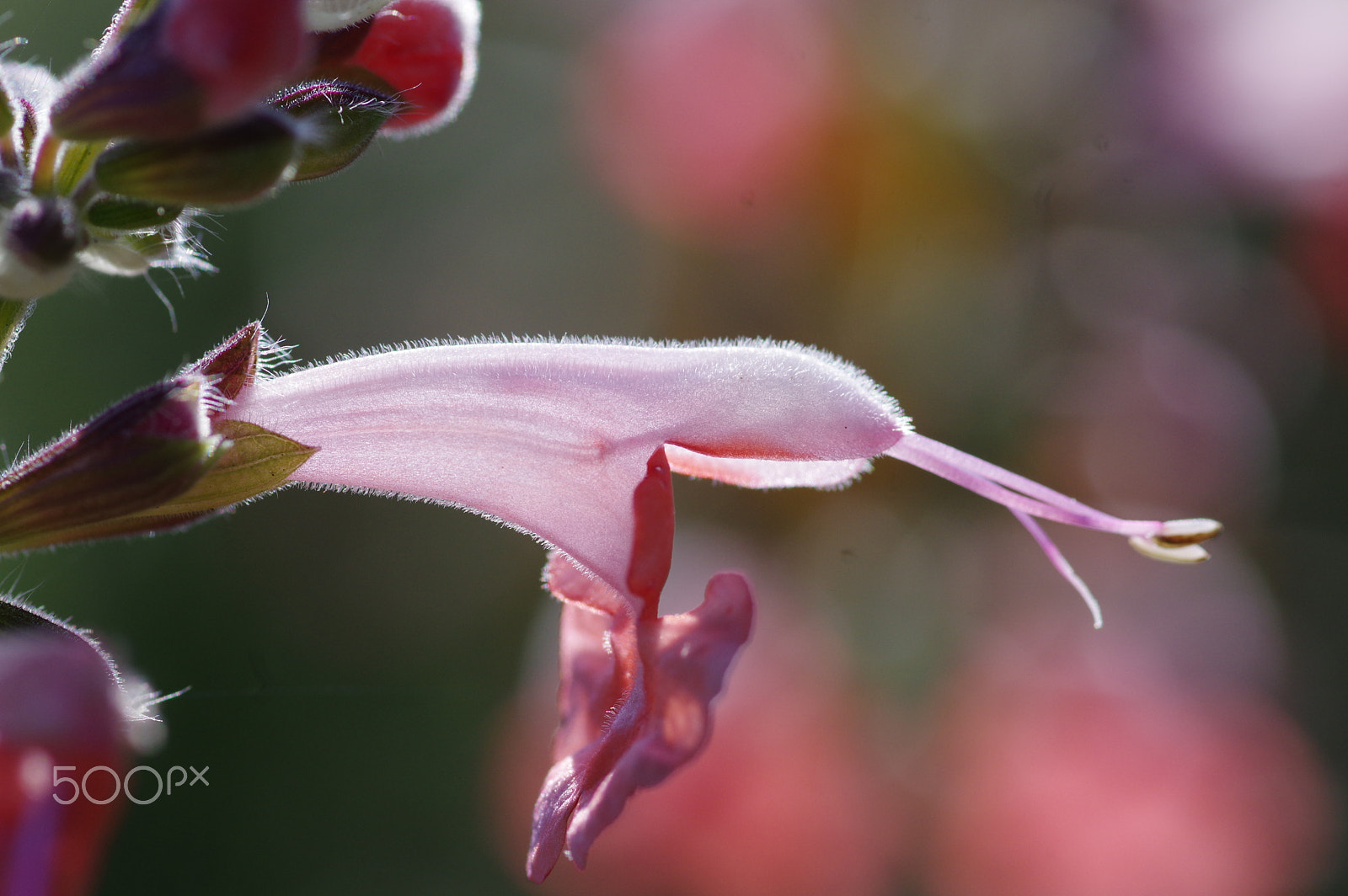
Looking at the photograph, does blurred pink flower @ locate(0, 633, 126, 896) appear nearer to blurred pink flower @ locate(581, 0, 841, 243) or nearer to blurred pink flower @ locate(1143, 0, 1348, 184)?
blurred pink flower @ locate(581, 0, 841, 243)

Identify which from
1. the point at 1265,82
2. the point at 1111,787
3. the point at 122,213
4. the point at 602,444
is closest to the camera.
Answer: the point at 122,213

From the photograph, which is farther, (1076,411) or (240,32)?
(1076,411)

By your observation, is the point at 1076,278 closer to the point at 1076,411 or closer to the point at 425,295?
the point at 1076,411

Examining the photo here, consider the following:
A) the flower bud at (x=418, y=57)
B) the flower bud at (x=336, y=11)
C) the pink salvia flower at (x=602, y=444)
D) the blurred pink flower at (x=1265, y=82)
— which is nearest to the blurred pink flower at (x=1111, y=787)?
the blurred pink flower at (x=1265, y=82)

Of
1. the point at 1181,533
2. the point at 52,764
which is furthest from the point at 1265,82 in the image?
the point at 52,764

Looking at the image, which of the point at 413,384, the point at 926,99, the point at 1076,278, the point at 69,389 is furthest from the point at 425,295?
the point at 413,384

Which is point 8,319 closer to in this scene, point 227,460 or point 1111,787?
point 227,460
